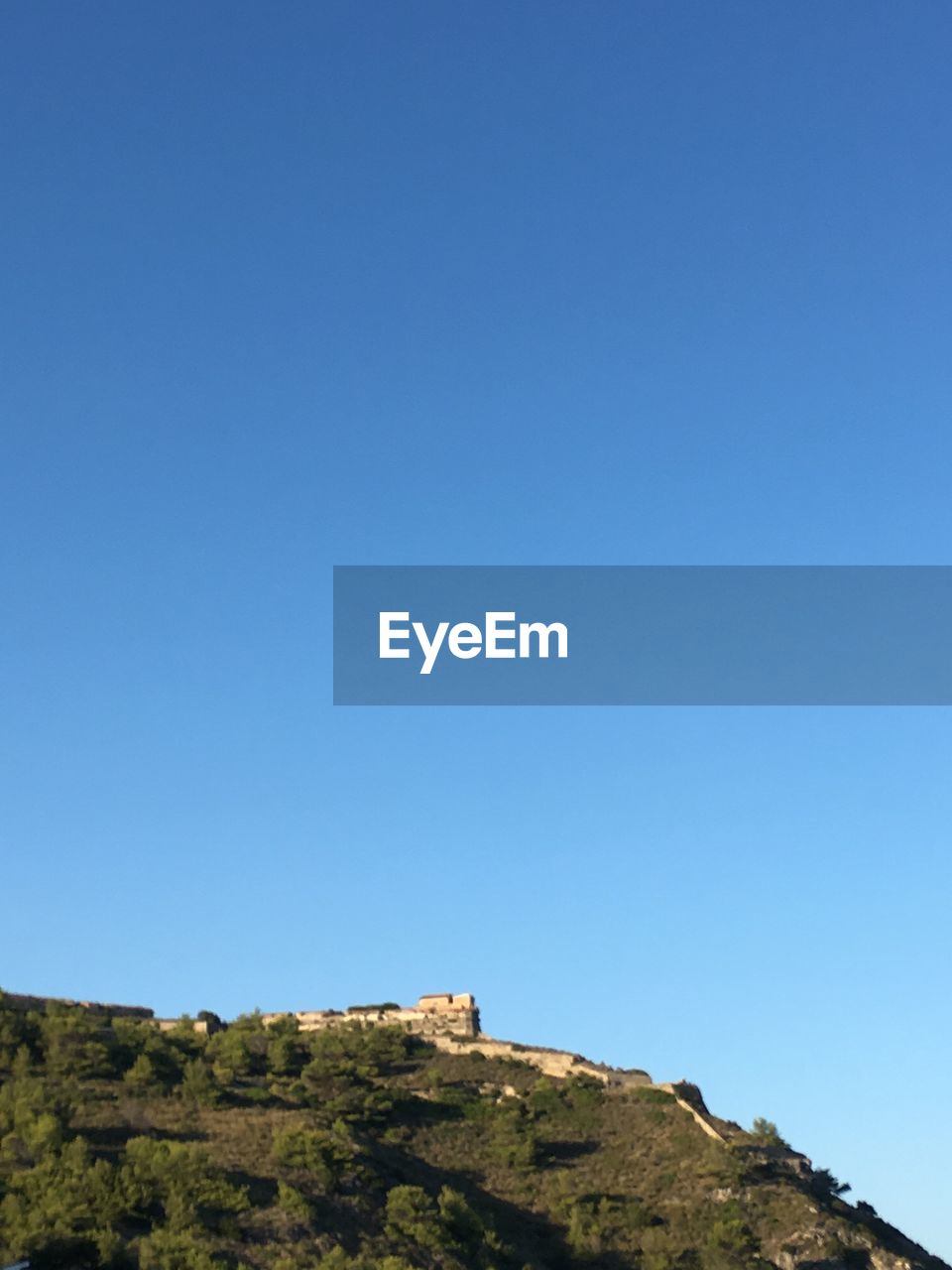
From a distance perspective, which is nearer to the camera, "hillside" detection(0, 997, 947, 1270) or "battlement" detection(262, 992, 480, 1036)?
Result: "hillside" detection(0, 997, 947, 1270)

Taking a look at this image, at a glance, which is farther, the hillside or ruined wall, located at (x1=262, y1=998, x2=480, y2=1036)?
ruined wall, located at (x1=262, y1=998, x2=480, y2=1036)

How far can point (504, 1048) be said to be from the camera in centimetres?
7531

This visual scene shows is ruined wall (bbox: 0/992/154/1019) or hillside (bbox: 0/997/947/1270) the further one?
ruined wall (bbox: 0/992/154/1019)

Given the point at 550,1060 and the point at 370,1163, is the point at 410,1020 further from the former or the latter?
the point at 370,1163

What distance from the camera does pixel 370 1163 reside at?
170 feet

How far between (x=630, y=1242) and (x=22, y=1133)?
2242 cm

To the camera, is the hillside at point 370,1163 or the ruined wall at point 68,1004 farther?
the ruined wall at point 68,1004

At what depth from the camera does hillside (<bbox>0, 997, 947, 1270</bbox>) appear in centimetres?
4256

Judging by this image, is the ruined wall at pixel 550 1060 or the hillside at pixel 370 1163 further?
the ruined wall at pixel 550 1060

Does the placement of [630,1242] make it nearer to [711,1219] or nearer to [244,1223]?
[711,1219]

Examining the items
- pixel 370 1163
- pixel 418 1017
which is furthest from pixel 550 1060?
pixel 370 1163

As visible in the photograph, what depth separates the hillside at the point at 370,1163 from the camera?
42.6m

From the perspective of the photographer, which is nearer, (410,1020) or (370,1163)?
(370,1163)

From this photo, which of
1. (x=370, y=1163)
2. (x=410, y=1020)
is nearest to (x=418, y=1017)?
(x=410, y=1020)
